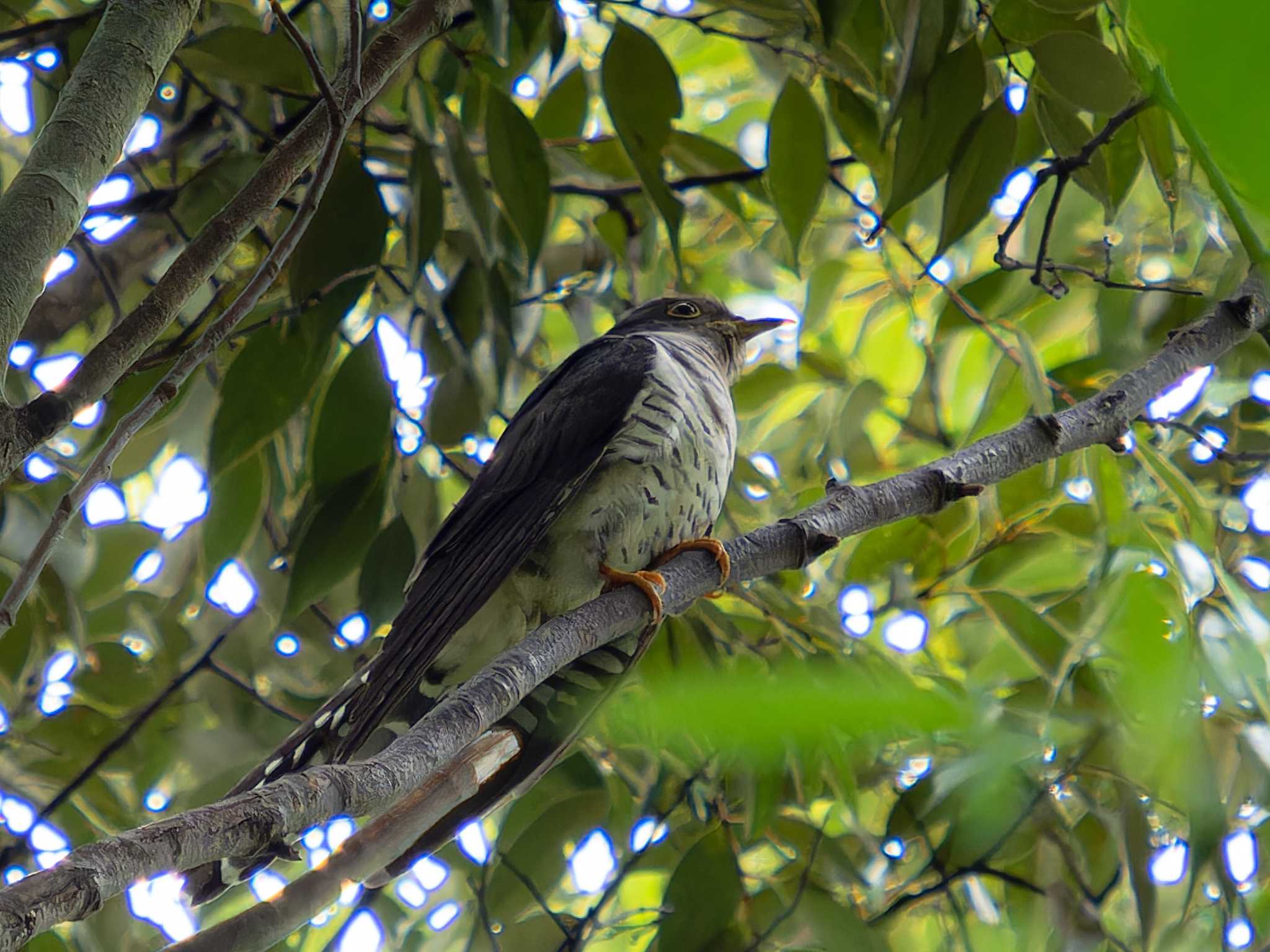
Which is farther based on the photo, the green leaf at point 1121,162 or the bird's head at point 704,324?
the bird's head at point 704,324

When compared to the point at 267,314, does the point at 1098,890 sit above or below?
below

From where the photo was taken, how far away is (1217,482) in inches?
112

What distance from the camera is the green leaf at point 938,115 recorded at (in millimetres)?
1862

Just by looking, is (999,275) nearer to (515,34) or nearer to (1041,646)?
(1041,646)

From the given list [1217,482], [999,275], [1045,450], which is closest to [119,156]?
[1045,450]

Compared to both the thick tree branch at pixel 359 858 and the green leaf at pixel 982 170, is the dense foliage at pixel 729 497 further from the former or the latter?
the thick tree branch at pixel 359 858

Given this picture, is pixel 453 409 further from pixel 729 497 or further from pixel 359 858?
pixel 359 858

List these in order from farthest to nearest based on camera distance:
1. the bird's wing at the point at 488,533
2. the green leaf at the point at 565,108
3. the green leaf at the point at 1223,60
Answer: the green leaf at the point at 565,108 < the bird's wing at the point at 488,533 < the green leaf at the point at 1223,60

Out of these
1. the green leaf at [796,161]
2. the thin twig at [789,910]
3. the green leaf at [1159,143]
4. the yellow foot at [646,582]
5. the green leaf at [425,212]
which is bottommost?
the thin twig at [789,910]

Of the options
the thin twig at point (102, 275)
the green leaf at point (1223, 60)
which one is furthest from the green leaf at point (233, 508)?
the green leaf at point (1223, 60)

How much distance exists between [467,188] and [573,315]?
3.41 feet

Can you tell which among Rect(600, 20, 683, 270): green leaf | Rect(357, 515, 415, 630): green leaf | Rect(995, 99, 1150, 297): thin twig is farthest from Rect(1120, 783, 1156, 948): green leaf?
Rect(357, 515, 415, 630): green leaf

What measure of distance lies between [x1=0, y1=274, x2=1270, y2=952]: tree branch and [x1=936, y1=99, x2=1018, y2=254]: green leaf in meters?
0.37

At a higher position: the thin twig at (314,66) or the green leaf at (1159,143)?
the thin twig at (314,66)
